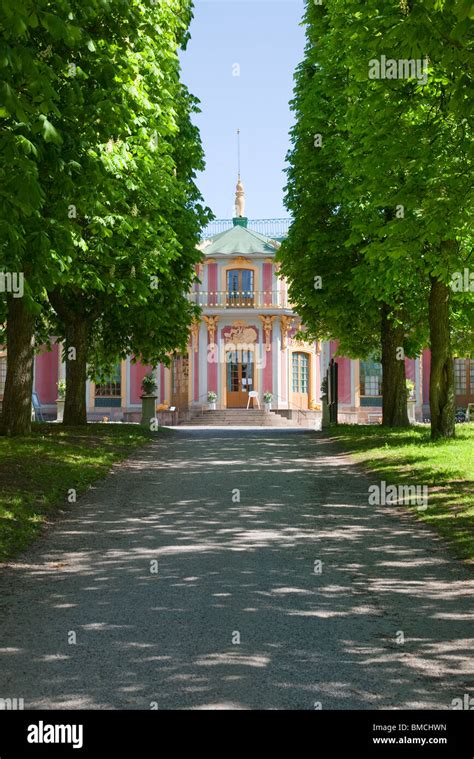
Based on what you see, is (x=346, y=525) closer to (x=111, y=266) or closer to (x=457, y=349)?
(x=111, y=266)

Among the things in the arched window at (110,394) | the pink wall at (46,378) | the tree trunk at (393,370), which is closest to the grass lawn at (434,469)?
the tree trunk at (393,370)

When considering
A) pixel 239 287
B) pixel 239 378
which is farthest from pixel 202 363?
pixel 239 287

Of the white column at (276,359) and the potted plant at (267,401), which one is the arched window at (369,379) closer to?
the white column at (276,359)

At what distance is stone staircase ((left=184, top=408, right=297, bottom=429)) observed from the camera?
1348 inches

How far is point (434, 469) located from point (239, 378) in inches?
1147

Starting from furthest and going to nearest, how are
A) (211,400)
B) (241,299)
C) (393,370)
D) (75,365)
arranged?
(241,299), (211,400), (393,370), (75,365)

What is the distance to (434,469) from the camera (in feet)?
38.2

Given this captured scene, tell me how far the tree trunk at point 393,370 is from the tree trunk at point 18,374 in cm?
933

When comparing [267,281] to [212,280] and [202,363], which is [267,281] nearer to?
[212,280]

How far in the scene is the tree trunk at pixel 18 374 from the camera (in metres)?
16.3

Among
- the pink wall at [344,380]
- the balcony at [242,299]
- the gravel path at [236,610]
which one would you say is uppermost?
the balcony at [242,299]

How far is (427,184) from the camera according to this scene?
1148 centimetres

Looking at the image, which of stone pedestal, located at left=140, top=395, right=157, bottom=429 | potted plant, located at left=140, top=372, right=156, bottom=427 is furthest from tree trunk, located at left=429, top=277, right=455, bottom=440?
potted plant, located at left=140, top=372, right=156, bottom=427
